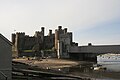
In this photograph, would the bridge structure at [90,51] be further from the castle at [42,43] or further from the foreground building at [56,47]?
the castle at [42,43]

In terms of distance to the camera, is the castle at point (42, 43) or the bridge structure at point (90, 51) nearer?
the bridge structure at point (90, 51)

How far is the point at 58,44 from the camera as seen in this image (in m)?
148

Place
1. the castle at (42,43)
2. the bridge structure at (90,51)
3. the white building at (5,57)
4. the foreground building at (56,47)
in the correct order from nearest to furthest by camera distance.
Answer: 1. the white building at (5,57)
2. the bridge structure at (90,51)
3. the foreground building at (56,47)
4. the castle at (42,43)

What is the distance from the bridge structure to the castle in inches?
200

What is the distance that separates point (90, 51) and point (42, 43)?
119ft

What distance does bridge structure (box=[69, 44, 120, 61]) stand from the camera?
132150 millimetres

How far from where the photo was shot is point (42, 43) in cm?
16525

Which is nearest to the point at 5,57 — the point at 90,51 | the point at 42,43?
the point at 90,51

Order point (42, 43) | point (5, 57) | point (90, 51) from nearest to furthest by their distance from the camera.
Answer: point (5, 57) → point (90, 51) → point (42, 43)

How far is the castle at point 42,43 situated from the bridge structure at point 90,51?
509cm

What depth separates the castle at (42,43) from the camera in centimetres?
14750

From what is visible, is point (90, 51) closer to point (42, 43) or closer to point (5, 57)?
point (42, 43)

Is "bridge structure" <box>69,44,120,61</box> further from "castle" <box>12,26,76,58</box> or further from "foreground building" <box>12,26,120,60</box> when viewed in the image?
"castle" <box>12,26,76,58</box>

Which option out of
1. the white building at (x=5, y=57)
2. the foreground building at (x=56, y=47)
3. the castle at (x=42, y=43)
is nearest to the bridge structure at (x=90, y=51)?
the foreground building at (x=56, y=47)
